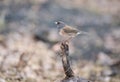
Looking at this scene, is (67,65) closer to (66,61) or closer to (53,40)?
(66,61)

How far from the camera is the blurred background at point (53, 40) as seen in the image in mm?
8539

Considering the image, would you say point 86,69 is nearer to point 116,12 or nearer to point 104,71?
point 104,71

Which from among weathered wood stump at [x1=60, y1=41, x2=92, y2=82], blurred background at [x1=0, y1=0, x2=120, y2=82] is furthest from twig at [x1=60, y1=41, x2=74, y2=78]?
blurred background at [x1=0, y1=0, x2=120, y2=82]

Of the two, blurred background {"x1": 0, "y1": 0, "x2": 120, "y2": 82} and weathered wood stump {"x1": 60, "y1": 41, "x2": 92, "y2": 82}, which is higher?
blurred background {"x1": 0, "y1": 0, "x2": 120, "y2": 82}

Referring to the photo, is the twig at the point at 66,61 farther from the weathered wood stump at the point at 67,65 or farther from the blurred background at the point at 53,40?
the blurred background at the point at 53,40

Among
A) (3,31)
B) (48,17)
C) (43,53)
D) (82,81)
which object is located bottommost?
(82,81)

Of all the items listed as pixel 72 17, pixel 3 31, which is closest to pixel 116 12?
pixel 72 17

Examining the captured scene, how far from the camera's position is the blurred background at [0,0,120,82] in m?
8.54

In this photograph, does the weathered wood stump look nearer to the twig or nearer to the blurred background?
the twig

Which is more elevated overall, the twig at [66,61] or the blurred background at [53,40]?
the blurred background at [53,40]

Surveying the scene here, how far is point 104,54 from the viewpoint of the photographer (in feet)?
33.1

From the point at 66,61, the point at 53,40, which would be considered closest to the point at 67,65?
the point at 66,61

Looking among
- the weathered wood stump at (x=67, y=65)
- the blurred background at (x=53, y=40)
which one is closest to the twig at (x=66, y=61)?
the weathered wood stump at (x=67, y=65)

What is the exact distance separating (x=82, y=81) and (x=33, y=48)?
3.64 metres
